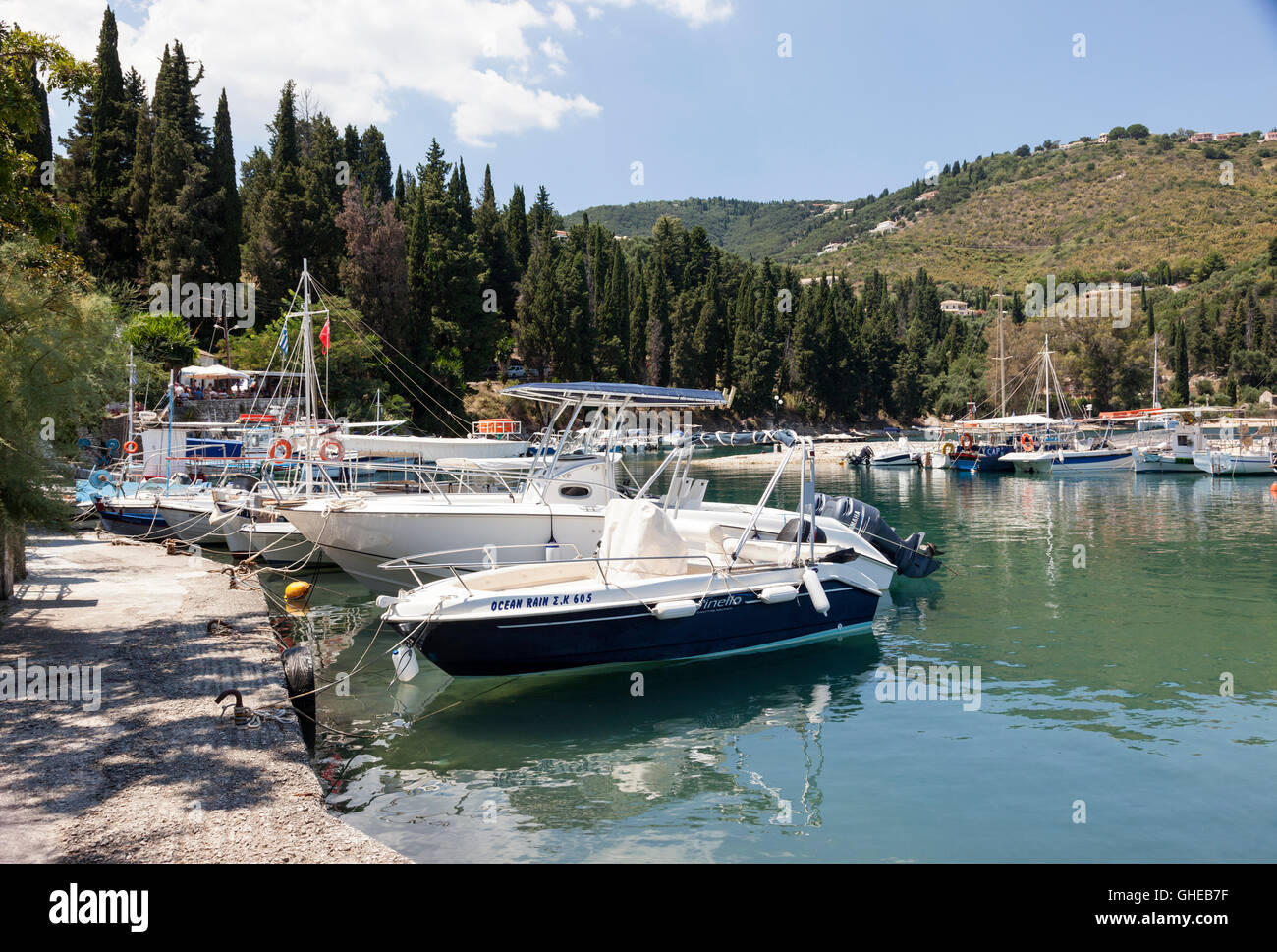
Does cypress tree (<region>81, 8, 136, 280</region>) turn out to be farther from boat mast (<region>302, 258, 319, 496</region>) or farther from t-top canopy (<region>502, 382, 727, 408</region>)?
t-top canopy (<region>502, 382, 727, 408</region>)

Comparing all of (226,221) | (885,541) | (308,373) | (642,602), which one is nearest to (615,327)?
(226,221)

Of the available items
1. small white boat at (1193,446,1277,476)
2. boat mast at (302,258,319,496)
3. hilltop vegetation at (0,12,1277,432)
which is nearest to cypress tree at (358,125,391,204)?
hilltop vegetation at (0,12,1277,432)

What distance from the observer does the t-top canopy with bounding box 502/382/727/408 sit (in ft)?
53.0

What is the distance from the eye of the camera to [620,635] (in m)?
11.5

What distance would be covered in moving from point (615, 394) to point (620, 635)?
6.10 meters

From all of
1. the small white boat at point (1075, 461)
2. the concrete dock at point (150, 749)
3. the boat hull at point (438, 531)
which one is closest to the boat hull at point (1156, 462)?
the small white boat at point (1075, 461)

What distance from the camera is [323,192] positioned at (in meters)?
58.2

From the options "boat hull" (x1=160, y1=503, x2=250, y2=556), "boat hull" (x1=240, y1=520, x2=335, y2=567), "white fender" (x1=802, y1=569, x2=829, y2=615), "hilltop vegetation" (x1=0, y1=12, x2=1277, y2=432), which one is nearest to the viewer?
"white fender" (x1=802, y1=569, x2=829, y2=615)

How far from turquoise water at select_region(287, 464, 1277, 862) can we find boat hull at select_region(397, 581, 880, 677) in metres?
0.53

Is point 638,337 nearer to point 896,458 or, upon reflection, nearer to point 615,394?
point 896,458

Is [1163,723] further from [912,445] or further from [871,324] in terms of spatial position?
[871,324]

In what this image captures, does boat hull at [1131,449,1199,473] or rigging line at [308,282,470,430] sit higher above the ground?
rigging line at [308,282,470,430]

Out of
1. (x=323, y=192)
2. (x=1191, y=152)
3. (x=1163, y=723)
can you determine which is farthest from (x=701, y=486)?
(x=1191, y=152)

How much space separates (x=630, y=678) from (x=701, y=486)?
6.28 meters
